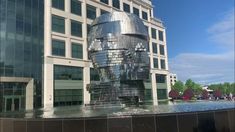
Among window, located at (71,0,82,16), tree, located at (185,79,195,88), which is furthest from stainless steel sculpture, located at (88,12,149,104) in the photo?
tree, located at (185,79,195,88)

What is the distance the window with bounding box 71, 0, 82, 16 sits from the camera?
5128 centimetres

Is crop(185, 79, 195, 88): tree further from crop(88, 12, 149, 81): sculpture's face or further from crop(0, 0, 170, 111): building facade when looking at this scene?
crop(88, 12, 149, 81): sculpture's face

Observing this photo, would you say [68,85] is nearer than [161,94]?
Yes

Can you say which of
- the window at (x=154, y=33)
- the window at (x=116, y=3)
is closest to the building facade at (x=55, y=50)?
Result: the window at (x=116, y=3)

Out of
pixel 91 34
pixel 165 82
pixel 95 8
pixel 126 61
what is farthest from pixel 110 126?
pixel 165 82

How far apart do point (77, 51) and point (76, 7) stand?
8269 mm

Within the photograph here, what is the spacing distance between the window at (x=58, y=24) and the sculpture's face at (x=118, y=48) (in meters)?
22.3

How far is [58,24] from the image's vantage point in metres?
48.1

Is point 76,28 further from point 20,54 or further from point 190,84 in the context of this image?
point 190,84

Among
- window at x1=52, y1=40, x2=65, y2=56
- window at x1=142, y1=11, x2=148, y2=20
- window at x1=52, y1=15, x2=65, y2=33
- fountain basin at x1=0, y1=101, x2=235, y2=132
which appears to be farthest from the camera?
window at x1=142, y1=11, x2=148, y2=20

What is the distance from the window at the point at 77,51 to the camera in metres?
50.2

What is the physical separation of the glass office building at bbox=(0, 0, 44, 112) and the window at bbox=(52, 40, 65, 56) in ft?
6.97

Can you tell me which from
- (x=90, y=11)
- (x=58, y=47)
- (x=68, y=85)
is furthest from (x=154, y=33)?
(x=68, y=85)

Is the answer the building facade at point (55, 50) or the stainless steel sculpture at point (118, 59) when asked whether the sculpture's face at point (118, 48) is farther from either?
the building facade at point (55, 50)
